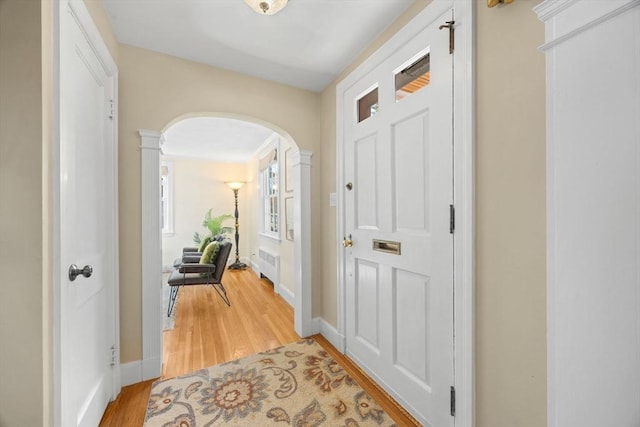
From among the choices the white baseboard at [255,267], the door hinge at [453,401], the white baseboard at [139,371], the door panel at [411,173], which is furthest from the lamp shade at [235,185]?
the door hinge at [453,401]

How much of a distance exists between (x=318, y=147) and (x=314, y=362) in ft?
6.18

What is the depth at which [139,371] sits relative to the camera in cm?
174

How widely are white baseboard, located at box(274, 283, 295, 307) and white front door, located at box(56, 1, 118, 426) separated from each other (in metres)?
1.92

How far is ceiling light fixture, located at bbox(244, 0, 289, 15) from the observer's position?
1358 mm

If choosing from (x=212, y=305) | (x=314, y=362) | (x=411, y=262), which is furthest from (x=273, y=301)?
(x=411, y=262)

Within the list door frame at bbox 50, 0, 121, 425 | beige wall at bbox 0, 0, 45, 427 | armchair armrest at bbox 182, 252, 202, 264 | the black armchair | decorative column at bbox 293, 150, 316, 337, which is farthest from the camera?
armchair armrest at bbox 182, 252, 202, 264

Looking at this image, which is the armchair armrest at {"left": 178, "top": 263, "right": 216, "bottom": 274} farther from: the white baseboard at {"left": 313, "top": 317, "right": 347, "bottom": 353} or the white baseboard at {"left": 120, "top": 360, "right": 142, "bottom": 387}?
the white baseboard at {"left": 313, "top": 317, "right": 347, "bottom": 353}

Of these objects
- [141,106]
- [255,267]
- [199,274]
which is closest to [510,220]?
[141,106]

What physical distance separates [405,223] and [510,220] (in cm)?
56

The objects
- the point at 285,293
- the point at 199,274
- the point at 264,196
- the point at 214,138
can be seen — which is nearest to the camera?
the point at 199,274

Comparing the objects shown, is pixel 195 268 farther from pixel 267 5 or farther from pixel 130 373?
pixel 267 5

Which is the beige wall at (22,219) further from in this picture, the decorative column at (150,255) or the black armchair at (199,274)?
the black armchair at (199,274)

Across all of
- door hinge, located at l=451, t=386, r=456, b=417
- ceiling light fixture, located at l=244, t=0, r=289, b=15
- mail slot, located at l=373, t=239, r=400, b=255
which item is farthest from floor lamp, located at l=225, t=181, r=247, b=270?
door hinge, located at l=451, t=386, r=456, b=417

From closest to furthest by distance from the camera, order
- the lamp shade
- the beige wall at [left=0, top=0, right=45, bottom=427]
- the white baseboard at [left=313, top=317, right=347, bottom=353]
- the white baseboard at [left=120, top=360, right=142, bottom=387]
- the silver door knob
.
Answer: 1. the beige wall at [left=0, top=0, right=45, bottom=427]
2. the silver door knob
3. the white baseboard at [left=120, top=360, right=142, bottom=387]
4. the white baseboard at [left=313, top=317, right=347, bottom=353]
5. the lamp shade
